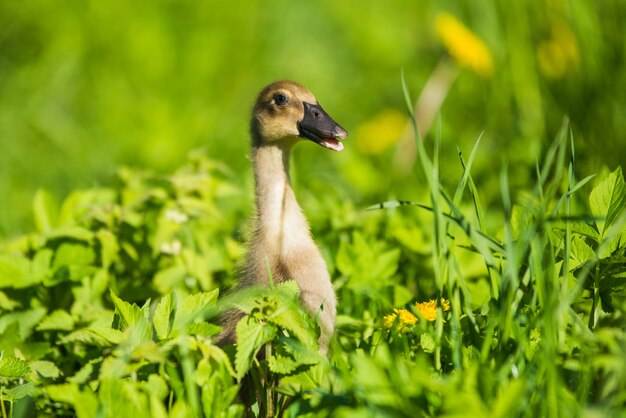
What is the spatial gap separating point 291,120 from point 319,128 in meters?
0.13

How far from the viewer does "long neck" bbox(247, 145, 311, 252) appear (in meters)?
3.17

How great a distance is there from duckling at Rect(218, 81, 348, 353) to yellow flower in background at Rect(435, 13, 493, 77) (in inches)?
73.0

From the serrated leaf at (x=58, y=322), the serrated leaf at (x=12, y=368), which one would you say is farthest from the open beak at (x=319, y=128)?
the serrated leaf at (x=12, y=368)

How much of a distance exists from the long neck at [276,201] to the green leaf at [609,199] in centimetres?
97

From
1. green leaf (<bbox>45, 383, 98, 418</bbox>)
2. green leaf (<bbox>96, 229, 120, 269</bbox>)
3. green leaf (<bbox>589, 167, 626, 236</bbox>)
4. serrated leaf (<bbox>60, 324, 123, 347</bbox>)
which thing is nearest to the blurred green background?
green leaf (<bbox>96, 229, 120, 269</bbox>)

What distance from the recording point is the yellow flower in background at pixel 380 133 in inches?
234

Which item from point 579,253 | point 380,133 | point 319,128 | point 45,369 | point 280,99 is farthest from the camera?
point 380,133

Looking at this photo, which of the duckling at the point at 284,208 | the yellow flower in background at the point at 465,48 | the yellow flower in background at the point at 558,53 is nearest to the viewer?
the duckling at the point at 284,208

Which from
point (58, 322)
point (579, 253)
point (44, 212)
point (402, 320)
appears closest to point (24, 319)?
point (58, 322)

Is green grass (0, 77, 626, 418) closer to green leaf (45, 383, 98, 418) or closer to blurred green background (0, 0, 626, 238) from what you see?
green leaf (45, 383, 98, 418)

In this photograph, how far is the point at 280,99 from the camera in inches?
139

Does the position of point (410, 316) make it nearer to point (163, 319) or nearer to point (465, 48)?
point (163, 319)

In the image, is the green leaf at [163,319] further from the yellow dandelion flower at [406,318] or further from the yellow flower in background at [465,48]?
the yellow flower in background at [465,48]

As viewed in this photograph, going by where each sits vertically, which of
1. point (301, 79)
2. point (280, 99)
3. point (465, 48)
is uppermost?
point (301, 79)
